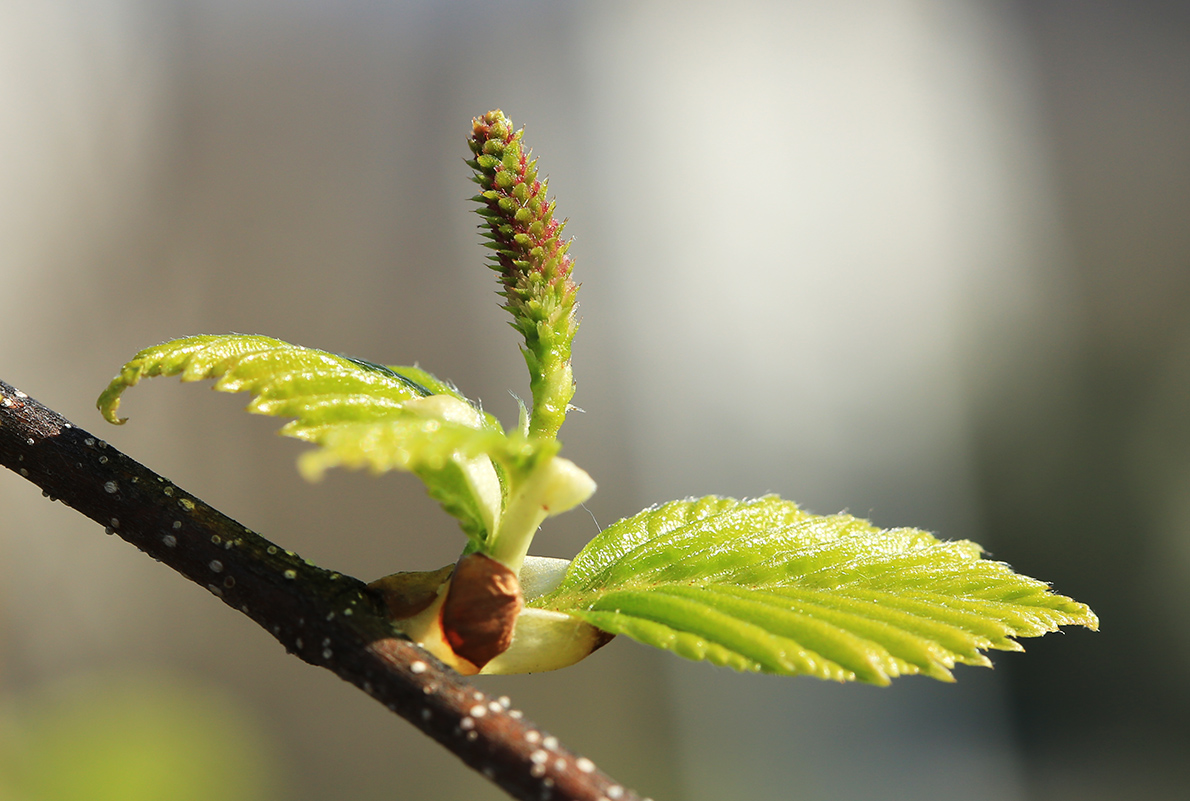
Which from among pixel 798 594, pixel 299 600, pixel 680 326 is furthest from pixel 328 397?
pixel 680 326

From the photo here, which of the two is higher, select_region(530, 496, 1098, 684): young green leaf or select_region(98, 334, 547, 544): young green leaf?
select_region(98, 334, 547, 544): young green leaf

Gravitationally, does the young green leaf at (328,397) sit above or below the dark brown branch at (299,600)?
above

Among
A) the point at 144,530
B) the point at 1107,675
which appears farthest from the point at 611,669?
the point at 144,530

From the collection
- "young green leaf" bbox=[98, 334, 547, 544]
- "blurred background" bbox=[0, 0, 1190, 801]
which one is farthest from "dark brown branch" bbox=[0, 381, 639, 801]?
"blurred background" bbox=[0, 0, 1190, 801]

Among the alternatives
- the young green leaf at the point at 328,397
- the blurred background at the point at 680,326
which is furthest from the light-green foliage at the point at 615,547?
the blurred background at the point at 680,326

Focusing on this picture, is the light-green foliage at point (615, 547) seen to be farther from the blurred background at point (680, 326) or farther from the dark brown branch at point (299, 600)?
the blurred background at point (680, 326)

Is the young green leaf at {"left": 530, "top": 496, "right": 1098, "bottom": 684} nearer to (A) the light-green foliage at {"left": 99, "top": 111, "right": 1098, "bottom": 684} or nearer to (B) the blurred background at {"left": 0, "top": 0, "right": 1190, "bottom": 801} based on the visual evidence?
(A) the light-green foliage at {"left": 99, "top": 111, "right": 1098, "bottom": 684}

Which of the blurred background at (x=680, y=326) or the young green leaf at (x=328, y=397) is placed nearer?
the young green leaf at (x=328, y=397)
